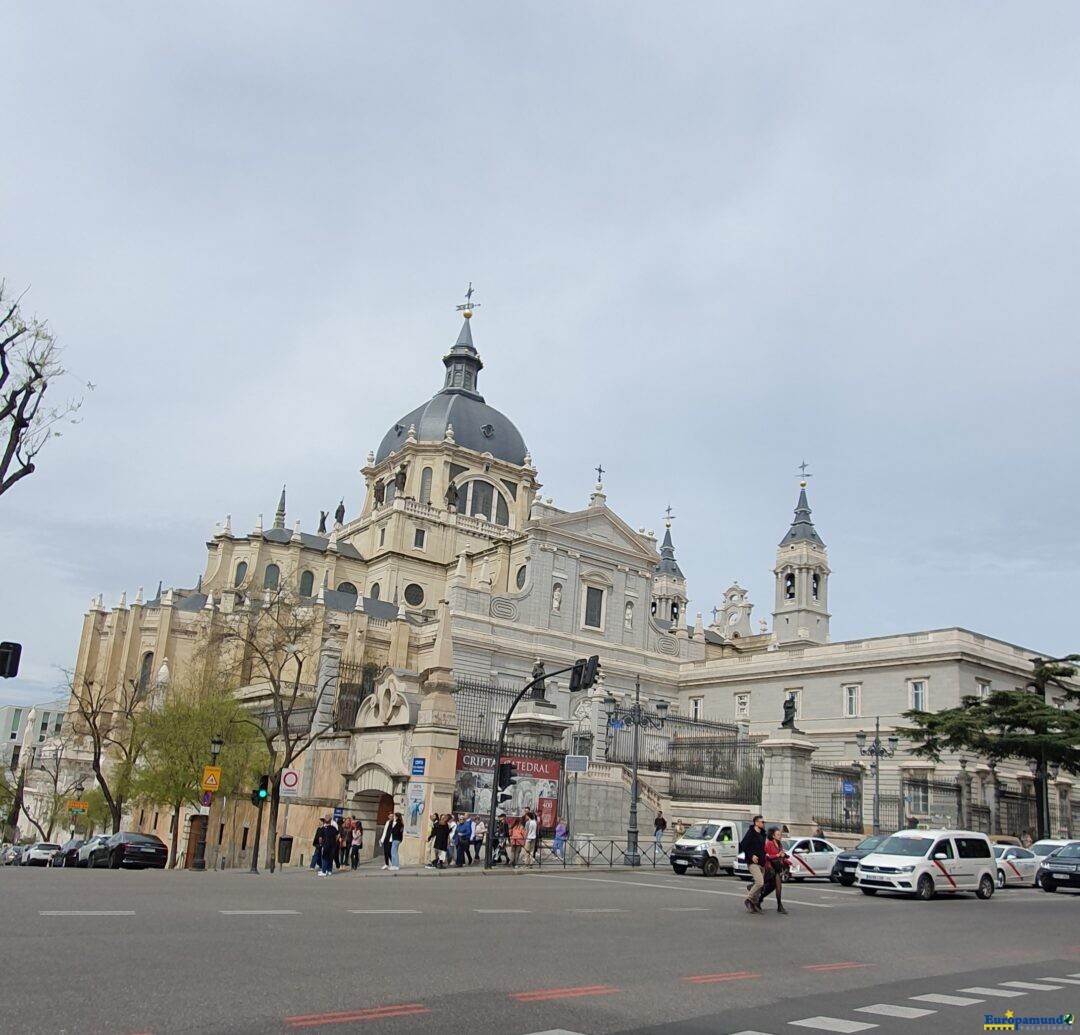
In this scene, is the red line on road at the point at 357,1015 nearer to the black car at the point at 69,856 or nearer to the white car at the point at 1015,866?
the white car at the point at 1015,866

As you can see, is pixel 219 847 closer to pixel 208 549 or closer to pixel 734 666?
pixel 734 666

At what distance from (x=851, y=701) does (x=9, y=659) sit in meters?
47.5

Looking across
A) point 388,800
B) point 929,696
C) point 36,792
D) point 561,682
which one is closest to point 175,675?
point 36,792

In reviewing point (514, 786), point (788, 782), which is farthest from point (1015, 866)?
point (514, 786)

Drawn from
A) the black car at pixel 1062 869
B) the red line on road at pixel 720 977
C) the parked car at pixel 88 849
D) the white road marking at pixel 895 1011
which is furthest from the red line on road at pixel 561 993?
the parked car at pixel 88 849

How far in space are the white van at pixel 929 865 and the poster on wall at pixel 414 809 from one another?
11.4 metres

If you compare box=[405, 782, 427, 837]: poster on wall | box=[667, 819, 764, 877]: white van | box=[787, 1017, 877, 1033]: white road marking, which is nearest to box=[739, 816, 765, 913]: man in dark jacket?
box=[787, 1017, 877, 1033]: white road marking

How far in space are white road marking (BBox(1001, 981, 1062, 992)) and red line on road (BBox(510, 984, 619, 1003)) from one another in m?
4.24

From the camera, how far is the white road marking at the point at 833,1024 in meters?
7.73

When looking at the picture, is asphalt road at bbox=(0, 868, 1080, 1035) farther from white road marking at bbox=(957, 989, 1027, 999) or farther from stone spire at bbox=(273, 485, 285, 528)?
stone spire at bbox=(273, 485, 285, 528)

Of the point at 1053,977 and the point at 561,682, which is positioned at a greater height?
the point at 561,682

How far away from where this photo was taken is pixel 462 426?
85125mm

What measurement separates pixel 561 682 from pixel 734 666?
11043mm

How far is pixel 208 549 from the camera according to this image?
A: 257 feet
